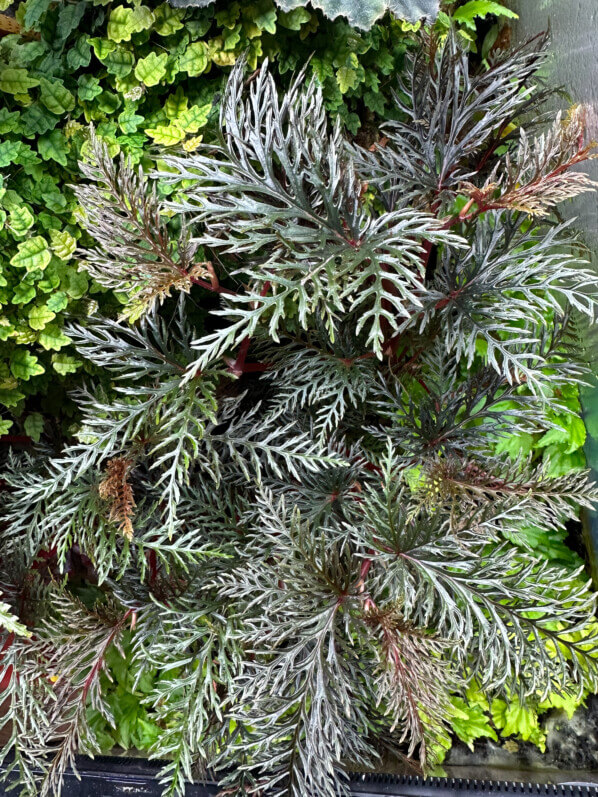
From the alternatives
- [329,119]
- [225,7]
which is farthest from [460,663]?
[225,7]

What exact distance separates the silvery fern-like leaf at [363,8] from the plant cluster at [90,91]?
141mm

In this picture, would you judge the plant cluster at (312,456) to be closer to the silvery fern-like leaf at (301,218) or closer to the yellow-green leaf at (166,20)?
the silvery fern-like leaf at (301,218)

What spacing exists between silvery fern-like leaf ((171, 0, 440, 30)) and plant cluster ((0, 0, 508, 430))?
141mm

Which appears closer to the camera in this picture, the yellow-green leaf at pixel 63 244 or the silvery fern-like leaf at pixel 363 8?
the silvery fern-like leaf at pixel 363 8

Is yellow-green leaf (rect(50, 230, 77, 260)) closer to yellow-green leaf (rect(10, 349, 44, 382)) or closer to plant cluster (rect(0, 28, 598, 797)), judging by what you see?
plant cluster (rect(0, 28, 598, 797))

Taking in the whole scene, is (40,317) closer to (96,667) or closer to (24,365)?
(24,365)

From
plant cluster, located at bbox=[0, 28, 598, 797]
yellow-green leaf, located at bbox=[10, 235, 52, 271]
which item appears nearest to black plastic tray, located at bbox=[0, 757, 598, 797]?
plant cluster, located at bbox=[0, 28, 598, 797]

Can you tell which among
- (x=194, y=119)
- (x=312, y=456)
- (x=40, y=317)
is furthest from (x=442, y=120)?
(x=40, y=317)

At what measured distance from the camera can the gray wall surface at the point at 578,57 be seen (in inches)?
67.4

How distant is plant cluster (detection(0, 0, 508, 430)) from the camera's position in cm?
135

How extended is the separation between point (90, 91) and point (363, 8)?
2.16 ft

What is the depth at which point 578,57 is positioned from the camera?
1811 mm

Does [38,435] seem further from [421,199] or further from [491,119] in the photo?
[491,119]

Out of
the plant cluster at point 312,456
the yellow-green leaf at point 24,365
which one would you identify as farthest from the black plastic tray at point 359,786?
the yellow-green leaf at point 24,365
